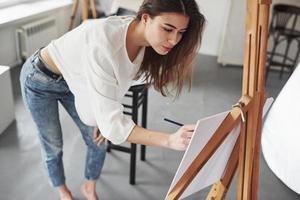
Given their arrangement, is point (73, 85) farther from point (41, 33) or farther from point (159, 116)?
point (41, 33)

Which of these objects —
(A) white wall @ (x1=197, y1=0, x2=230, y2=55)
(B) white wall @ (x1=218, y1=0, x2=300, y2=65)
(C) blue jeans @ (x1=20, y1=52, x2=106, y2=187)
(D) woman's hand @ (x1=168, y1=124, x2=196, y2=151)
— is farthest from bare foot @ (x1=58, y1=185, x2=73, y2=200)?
(A) white wall @ (x1=197, y1=0, x2=230, y2=55)

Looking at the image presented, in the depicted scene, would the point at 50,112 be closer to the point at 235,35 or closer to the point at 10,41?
the point at 10,41

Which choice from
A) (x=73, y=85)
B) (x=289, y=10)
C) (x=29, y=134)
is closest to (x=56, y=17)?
(x=29, y=134)

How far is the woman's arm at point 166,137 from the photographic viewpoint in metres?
0.80

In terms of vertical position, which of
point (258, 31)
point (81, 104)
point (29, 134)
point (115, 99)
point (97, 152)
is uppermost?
point (258, 31)

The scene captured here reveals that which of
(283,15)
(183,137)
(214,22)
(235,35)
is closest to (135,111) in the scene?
(183,137)

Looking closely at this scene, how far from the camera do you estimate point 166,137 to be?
33.6 inches

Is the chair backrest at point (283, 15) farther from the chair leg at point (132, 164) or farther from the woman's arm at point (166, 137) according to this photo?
the woman's arm at point (166, 137)

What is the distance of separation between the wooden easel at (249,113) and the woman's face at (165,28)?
7.8 inches

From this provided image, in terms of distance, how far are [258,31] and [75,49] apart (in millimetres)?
613

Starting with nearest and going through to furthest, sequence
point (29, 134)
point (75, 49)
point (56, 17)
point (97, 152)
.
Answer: point (75, 49) < point (97, 152) < point (29, 134) < point (56, 17)

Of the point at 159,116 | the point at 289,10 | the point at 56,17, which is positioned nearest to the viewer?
the point at 159,116

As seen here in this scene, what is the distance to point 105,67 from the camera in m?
0.93

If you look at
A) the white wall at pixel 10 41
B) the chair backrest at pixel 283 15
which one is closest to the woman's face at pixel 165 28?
the white wall at pixel 10 41
